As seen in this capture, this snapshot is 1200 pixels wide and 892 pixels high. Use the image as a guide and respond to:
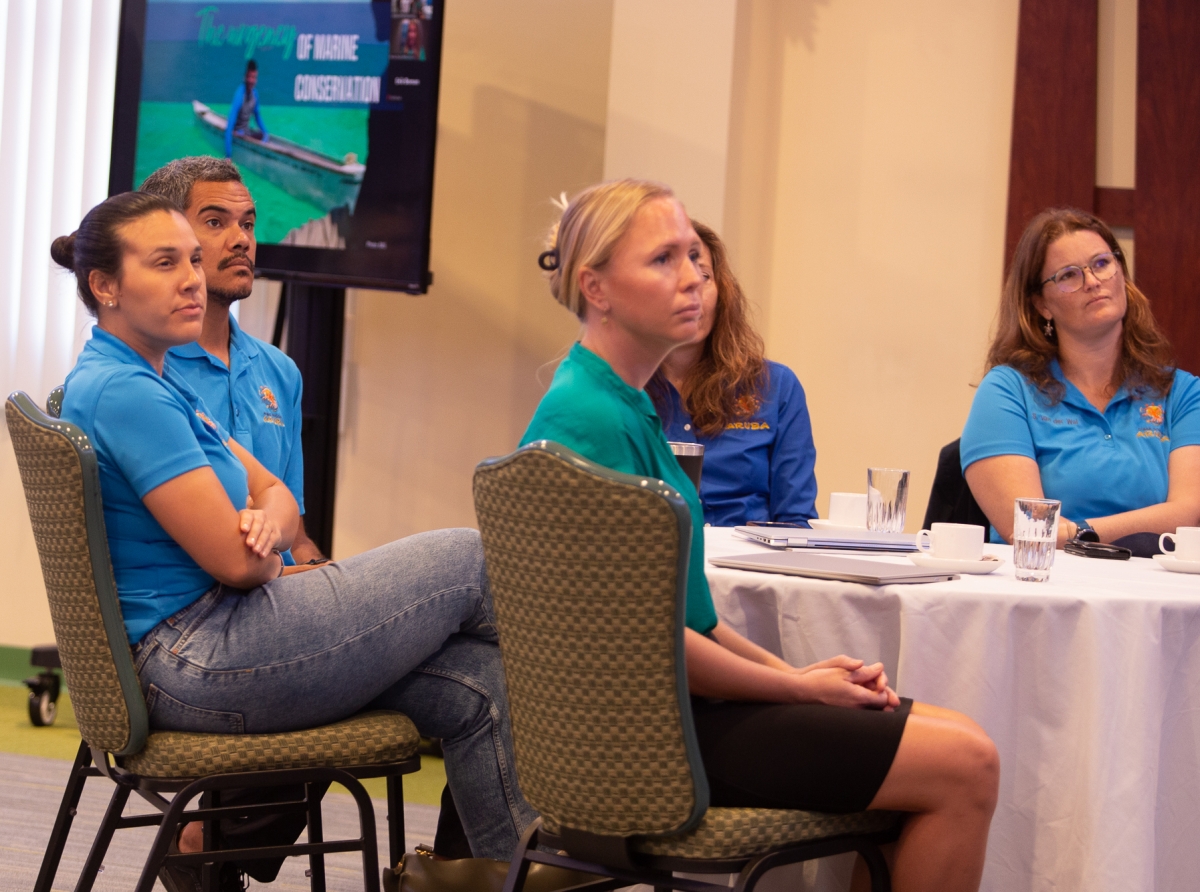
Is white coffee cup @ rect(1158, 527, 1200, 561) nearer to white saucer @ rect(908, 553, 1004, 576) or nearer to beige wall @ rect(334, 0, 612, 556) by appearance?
white saucer @ rect(908, 553, 1004, 576)

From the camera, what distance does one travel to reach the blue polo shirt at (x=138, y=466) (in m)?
1.61

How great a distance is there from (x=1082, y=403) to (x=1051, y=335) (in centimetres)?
21

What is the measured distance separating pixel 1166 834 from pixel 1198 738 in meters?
0.14

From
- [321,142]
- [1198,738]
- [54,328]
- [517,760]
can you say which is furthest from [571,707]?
[54,328]

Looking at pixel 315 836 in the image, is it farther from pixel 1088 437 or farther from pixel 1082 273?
pixel 1082 273

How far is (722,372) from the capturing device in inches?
105

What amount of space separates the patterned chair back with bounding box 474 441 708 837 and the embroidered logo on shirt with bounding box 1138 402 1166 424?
1705mm

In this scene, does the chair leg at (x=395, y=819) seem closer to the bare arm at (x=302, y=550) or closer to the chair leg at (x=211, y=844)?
the chair leg at (x=211, y=844)

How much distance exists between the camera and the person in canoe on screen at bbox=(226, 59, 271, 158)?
352cm

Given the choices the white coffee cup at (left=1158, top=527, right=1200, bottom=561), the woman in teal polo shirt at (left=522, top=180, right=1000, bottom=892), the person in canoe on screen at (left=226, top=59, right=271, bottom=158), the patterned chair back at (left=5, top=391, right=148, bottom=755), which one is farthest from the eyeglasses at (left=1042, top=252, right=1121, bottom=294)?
the person in canoe on screen at (left=226, top=59, right=271, bottom=158)

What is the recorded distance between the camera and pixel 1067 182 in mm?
3633

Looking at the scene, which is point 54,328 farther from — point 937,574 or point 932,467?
point 937,574

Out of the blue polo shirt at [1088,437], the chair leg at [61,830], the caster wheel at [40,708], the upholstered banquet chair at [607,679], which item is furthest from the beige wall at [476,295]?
the upholstered banquet chair at [607,679]

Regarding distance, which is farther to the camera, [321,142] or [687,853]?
[321,142]
